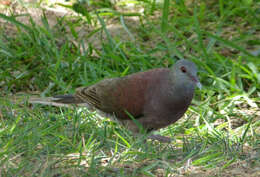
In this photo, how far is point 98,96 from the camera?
389 centimetres

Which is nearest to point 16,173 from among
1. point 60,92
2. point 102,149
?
point 102,149

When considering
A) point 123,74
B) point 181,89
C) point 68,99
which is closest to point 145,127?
point 181,89

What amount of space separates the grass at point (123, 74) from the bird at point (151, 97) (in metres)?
0.15

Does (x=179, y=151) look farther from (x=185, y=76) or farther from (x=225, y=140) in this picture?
(x=185, y=76)

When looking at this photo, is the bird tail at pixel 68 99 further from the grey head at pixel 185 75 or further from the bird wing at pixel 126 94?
the grey head at pixel 185 75

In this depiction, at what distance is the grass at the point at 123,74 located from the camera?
2.86 m

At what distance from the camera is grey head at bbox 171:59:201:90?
3.48 meters

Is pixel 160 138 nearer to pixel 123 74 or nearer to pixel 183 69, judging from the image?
pixel 183 69

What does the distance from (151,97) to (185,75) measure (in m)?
0.32

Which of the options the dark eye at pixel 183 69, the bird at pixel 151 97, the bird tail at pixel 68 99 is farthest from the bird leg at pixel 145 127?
the bird tail at pixel 68 99

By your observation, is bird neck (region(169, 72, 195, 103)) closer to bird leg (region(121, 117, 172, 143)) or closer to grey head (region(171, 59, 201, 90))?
grey head (region(171, 59, 201, 90))

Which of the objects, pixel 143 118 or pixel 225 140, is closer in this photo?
pixel 225 140

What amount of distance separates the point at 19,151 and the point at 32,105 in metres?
1.45

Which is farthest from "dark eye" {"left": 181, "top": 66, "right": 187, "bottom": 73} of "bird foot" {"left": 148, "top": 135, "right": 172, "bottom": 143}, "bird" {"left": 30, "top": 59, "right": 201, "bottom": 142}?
"bird foot" {"left": 148, "top": 135, "right": 172, "bottom": 143}
